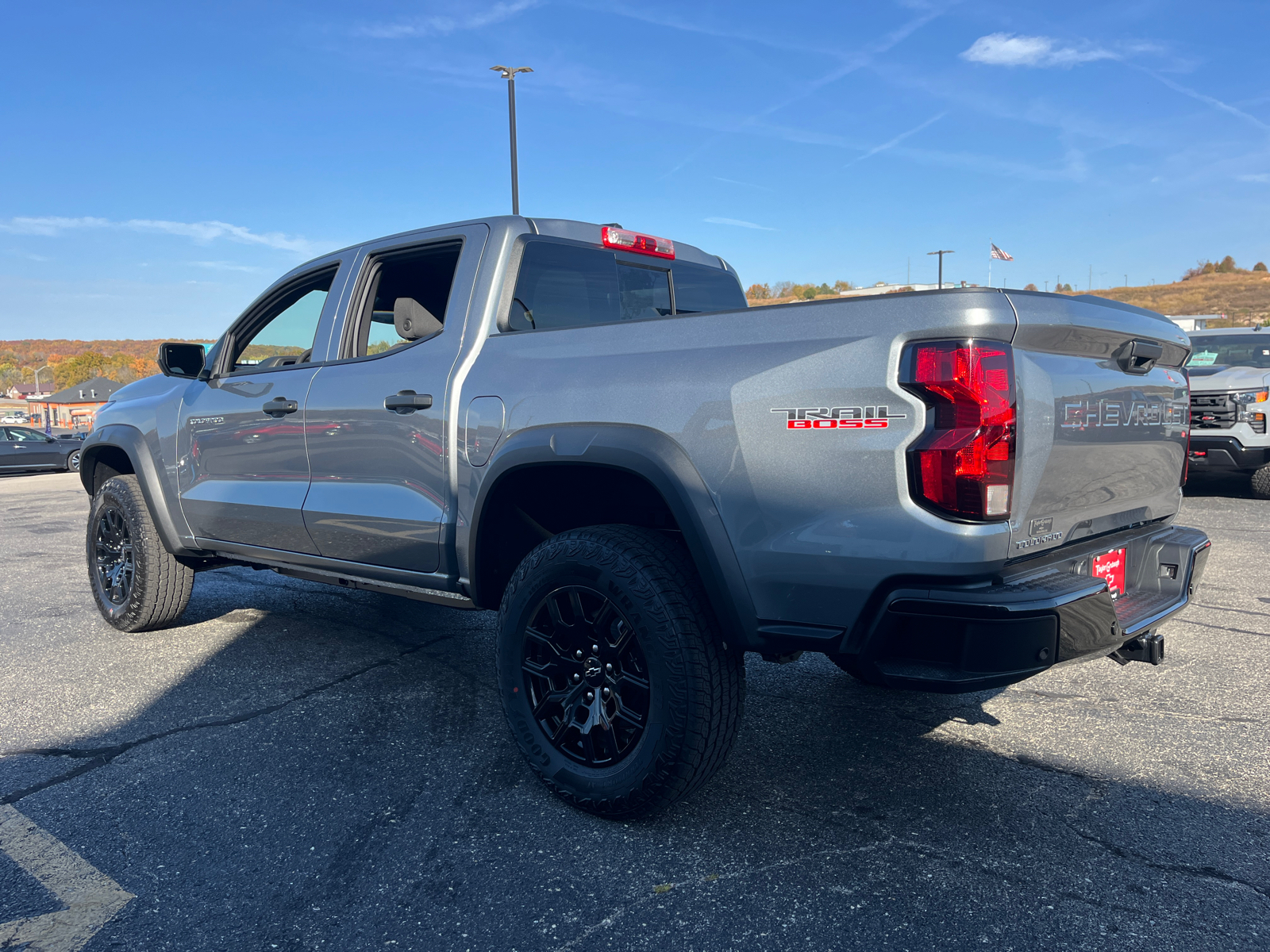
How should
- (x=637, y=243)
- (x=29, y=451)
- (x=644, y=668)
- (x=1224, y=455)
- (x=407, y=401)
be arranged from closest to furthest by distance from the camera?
1. (x=644, y=668)
2. (x=407, y=401)
3. (x=637, y=243)
4. (x=1224, y=455)
5. (x=29, y=451)

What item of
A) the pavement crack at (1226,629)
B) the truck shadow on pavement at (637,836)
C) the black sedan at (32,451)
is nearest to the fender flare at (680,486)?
the truck shadow on pavement at (637,836)

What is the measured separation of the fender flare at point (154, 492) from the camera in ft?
15.3

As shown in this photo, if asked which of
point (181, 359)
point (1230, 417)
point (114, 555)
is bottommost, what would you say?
point (114, 555)

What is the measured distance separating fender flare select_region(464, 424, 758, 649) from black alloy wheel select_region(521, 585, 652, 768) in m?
0.31

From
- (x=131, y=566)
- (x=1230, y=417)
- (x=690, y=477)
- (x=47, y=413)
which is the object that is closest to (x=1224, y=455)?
(x=1230, y=417)

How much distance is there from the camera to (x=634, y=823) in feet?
9.00

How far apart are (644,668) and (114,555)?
395cm

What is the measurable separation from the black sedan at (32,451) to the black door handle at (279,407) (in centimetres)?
2197

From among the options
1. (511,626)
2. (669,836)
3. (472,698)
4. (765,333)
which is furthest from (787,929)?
(472,698)

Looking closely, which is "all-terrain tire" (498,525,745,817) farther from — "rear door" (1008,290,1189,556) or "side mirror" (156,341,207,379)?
"side mirror" (156,341,207,379)

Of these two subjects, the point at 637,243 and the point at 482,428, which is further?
the point at 637,243

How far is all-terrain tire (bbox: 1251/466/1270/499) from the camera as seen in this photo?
9.27 metres

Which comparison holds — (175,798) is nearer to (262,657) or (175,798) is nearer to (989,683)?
(262,657)

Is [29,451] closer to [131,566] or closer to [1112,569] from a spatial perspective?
[131,566]
